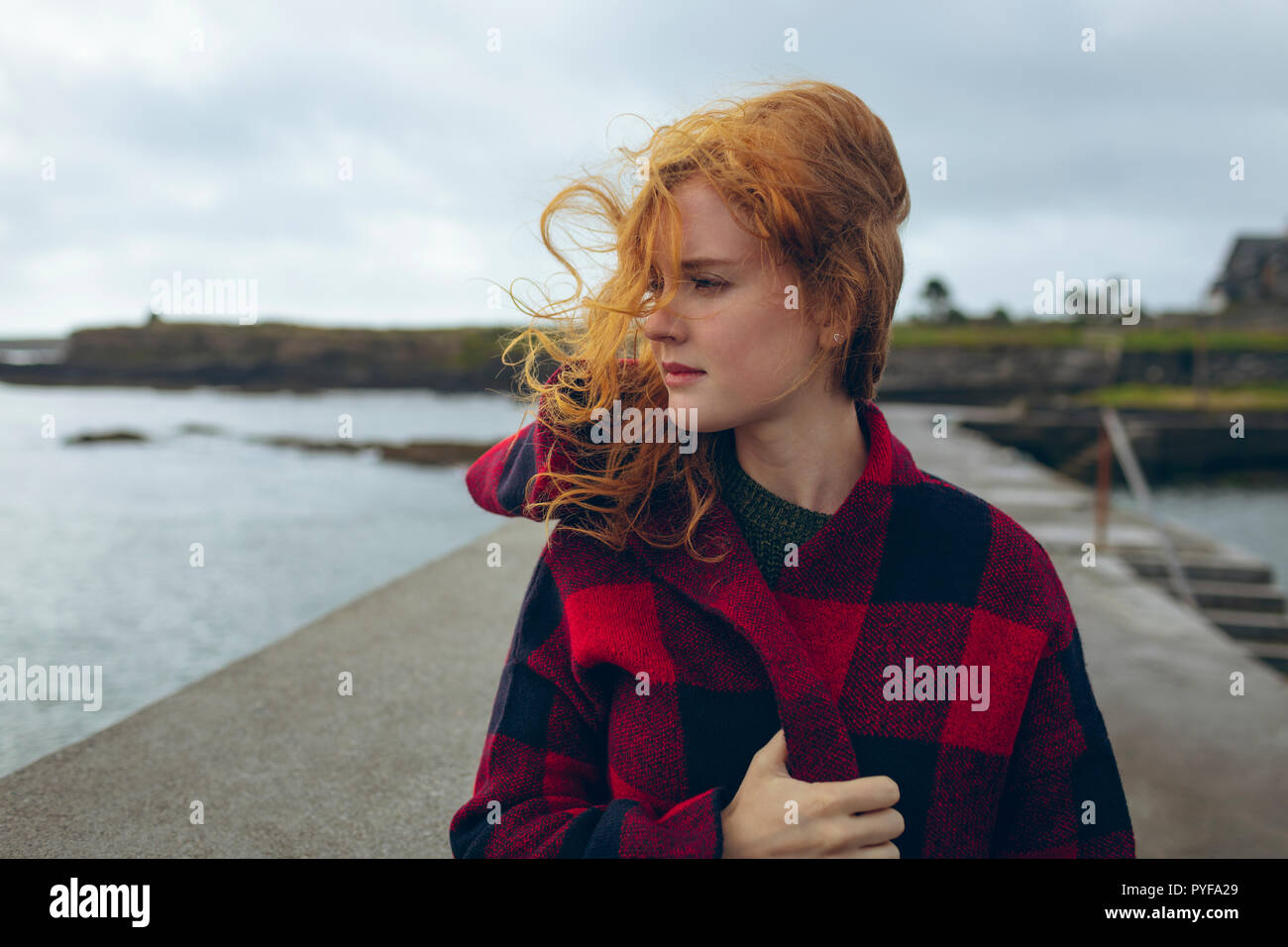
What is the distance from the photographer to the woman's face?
113 cm

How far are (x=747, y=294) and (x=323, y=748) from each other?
1.53m

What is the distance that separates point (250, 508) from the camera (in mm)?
7703

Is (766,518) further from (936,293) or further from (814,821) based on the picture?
(936,293)

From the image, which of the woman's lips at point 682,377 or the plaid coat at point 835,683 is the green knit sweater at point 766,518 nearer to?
the plaid coat at point 835,683

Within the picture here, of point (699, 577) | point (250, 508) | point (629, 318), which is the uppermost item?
point (629, 318)

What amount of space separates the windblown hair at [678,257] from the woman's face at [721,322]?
2cm

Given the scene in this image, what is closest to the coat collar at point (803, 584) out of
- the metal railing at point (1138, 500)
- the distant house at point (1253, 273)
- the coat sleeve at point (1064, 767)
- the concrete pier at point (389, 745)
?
the coat sleeve at point (1064, 767)

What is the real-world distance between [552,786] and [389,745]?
1.06 m

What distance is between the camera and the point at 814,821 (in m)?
1.05

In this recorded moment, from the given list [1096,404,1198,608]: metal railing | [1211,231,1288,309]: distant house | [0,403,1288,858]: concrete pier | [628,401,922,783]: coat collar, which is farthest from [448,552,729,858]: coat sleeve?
[1211,231,1288,309]: distant house

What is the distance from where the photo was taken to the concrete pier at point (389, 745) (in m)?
1.71

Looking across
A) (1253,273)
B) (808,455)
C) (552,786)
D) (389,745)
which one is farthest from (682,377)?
(1253,273)
